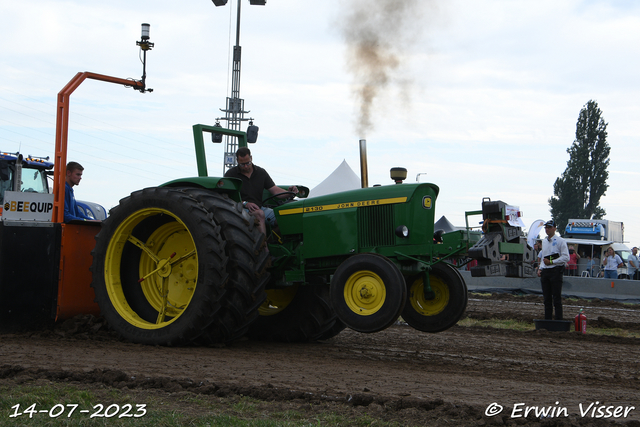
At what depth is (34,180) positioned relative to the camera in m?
14.6

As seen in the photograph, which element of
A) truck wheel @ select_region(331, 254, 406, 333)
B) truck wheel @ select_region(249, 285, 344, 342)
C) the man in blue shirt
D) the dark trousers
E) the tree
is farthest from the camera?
the tree

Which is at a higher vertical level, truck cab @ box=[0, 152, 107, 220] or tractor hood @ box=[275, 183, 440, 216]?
truck cab @ box=[0, 152, 107, 220]

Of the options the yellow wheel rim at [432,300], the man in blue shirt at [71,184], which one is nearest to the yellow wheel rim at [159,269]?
the man in blue shirt at [71,184]

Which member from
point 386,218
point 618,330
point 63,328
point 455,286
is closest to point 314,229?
point 386,218

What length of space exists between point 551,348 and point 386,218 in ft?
8.87

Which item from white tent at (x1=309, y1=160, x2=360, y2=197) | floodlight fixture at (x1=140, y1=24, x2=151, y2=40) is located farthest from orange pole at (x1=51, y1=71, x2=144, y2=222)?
white tent at (x1=309, y1=160, x2=360, y2=197)

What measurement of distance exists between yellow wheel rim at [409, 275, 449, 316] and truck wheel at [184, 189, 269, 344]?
4.75 feet

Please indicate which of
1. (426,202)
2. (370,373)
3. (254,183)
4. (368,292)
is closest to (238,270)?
(368,292)

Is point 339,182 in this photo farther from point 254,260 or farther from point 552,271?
point 254,260

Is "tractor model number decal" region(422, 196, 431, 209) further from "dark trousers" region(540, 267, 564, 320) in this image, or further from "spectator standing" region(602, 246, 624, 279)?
"spectator standing" region(602, 246, 624, 279)

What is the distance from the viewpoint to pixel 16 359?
5137 millimetres

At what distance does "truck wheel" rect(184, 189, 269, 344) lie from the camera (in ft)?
19.8

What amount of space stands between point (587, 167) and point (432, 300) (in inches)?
2314

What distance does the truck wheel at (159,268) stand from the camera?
6.05 metres
